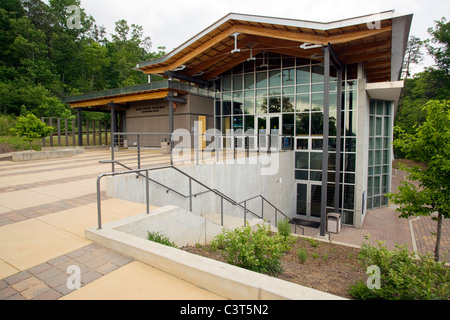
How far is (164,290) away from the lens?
2.78 m

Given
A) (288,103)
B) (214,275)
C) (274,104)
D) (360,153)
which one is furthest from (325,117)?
(214,275)

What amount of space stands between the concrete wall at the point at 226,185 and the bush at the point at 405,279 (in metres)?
5.53

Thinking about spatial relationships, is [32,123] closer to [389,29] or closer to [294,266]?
[294,266]

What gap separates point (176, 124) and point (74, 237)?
13679 mm

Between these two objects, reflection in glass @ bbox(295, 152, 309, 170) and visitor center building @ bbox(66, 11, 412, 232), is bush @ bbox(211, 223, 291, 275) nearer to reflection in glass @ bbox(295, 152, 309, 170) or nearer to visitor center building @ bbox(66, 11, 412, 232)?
visitor center building @ bbox(66, 11, 412, 232)

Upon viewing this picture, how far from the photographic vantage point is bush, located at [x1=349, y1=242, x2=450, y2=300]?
9.65 feet

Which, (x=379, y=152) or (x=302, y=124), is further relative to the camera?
(x=379, y=152)

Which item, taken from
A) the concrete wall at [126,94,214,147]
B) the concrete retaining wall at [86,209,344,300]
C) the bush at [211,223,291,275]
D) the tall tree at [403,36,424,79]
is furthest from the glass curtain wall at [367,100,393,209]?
the tall tree at [403,36,424,79]

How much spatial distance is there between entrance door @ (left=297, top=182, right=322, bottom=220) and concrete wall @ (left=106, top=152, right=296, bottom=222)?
1.56ft

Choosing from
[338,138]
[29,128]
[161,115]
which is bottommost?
[338,138]

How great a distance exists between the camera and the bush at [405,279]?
9.65 ft

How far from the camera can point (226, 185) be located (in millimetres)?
10984

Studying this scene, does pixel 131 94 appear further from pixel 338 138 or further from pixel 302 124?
pixel 338 138

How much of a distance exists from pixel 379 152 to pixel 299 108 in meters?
Answer: 6.47
